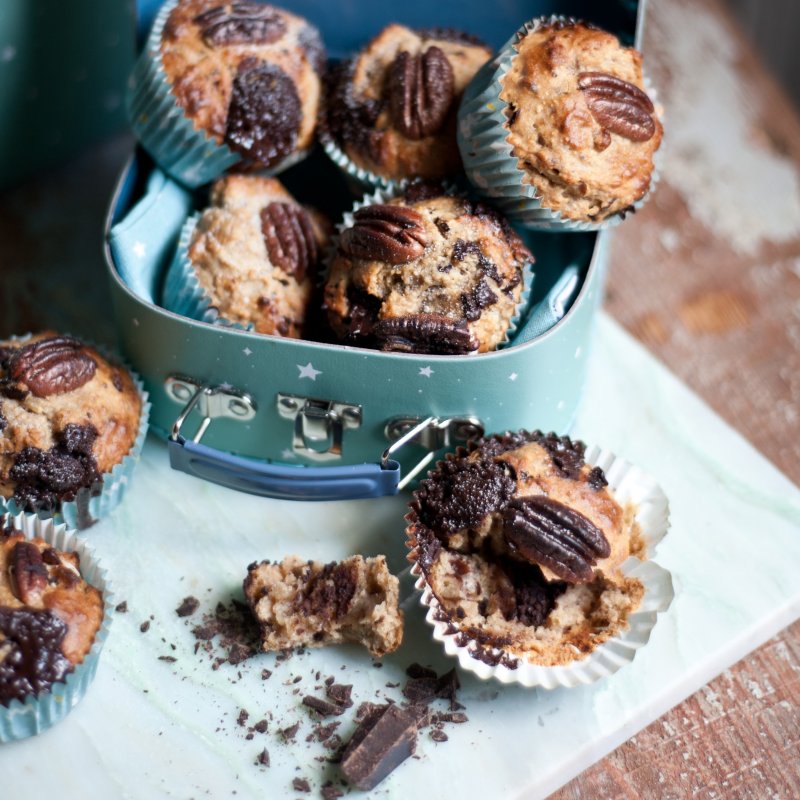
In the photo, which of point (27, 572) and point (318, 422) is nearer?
point (27, 572)

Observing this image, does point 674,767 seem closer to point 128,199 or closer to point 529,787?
point 529,787

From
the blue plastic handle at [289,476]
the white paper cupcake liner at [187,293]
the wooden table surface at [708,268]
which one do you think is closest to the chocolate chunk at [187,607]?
the blue plastic handle at [289,476]

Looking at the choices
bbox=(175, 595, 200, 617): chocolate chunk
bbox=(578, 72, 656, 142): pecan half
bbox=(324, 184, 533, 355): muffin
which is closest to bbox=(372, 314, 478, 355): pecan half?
bbox=(324, 184, 533, 355): muffin

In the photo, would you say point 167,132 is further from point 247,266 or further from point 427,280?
point 427,280

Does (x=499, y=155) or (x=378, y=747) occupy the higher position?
(x=499, y=155)

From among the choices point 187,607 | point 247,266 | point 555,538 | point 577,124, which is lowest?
point 187,607

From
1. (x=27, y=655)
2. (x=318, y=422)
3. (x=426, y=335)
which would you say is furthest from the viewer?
(x=318, y=422)

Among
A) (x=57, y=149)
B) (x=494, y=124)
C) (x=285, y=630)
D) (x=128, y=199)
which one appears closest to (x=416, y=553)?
(x=285, y=630)

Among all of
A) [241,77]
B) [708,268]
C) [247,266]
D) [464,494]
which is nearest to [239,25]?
[241,77]
